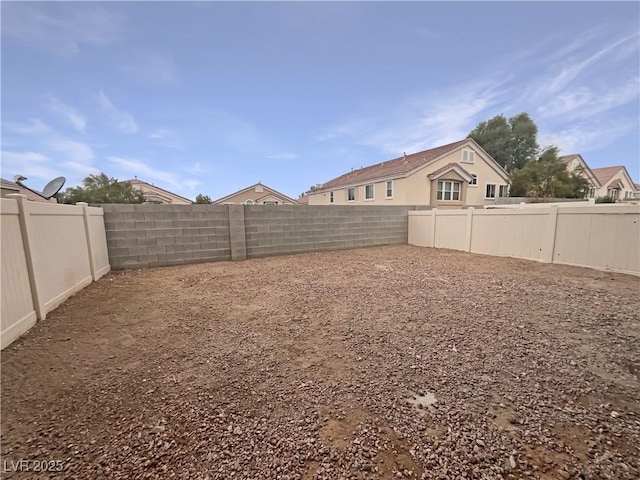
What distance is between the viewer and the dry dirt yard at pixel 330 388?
4.86ft

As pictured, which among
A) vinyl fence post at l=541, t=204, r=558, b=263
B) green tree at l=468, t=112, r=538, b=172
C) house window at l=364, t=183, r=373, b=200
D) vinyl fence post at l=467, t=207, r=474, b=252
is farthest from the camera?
green tree at l=468, t=112, r=538, b=172

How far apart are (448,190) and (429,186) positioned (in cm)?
160

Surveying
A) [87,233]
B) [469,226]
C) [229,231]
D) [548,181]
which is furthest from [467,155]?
[87,233]

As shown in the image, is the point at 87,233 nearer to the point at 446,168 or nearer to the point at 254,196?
the point at 446,168

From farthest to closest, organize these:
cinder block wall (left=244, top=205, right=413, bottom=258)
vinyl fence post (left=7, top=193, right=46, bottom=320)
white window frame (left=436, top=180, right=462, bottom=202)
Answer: white window frame (left=436, top=180, right=462, bottom=202), cinder block wall (left=244, top=205, right=413, bottom=258), vinyl fence post (left=7, top=193, right=46, bottom=320)

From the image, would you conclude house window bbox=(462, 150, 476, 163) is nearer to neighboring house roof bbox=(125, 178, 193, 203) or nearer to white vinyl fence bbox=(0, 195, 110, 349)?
white vinyl fence bbox=(0, 195, 110, 349)

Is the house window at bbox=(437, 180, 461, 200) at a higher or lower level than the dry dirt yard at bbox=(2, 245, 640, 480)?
higher

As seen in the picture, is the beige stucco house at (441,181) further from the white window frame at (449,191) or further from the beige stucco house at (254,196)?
the beige stucco house at (254,196)

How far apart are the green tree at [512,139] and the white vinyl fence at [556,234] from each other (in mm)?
27342

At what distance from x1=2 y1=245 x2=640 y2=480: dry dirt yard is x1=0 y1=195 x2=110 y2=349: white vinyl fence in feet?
0.87

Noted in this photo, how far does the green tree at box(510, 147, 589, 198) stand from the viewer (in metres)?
19.3

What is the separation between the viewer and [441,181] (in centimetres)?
1742

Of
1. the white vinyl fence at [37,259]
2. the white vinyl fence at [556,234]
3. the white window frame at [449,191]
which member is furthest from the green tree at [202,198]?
the white vinyl fence at [556,234]

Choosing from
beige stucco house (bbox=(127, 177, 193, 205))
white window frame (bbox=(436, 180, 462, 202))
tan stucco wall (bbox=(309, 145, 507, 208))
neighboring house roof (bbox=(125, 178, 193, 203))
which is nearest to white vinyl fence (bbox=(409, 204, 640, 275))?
tan stucco wall (bbox=(309, 145, 507, 208))
